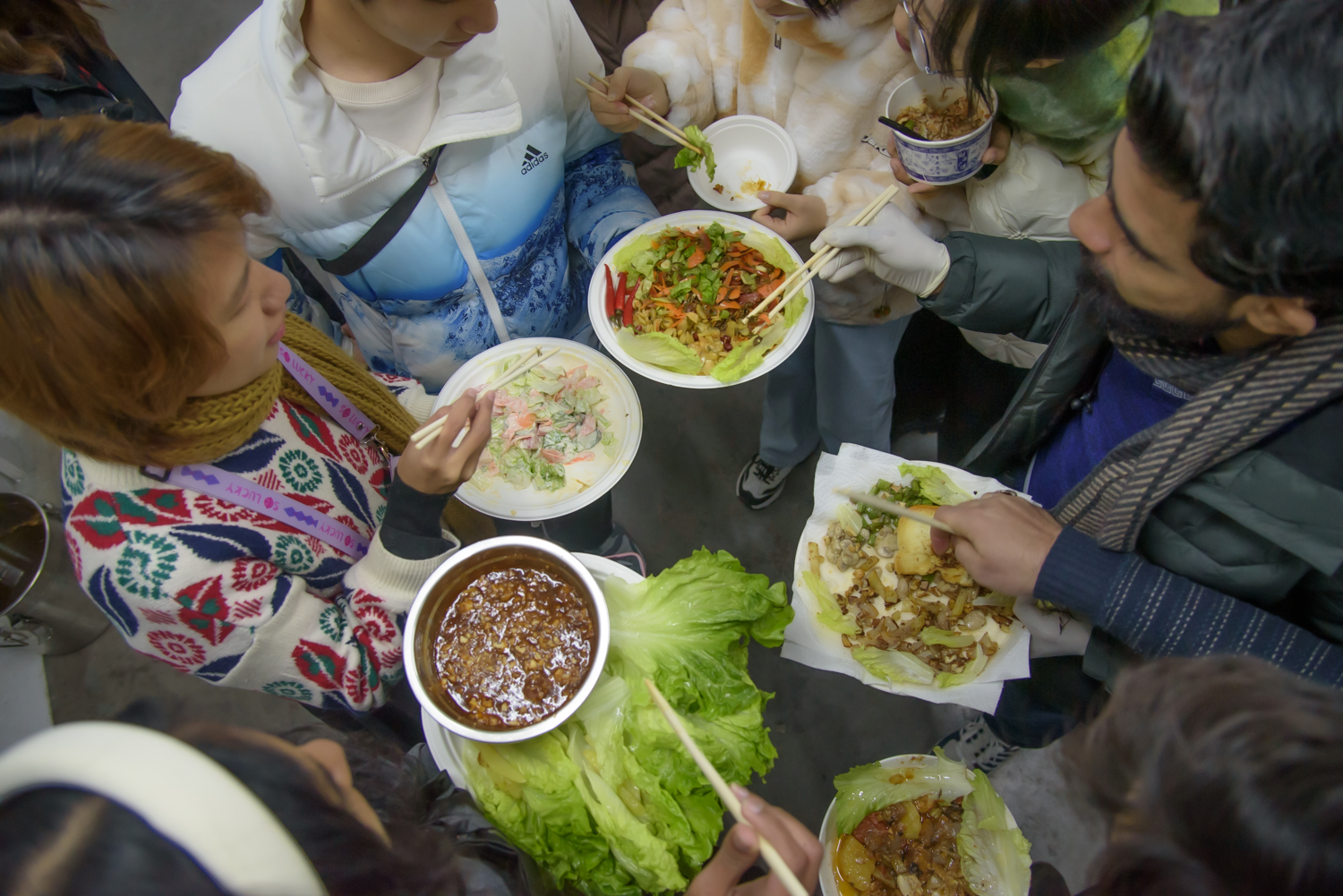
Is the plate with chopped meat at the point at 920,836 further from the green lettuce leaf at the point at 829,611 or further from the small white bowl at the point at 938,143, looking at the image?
the small white bowl at the point at 938,143

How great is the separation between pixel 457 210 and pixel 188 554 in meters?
1.18

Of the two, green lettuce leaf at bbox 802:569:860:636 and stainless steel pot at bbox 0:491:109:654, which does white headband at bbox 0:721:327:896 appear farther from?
stainless steel pot at bbox 0:491:109:654

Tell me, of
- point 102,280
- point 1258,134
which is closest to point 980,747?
point 1258,134

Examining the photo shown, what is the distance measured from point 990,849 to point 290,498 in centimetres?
217

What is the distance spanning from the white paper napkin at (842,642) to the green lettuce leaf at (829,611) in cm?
2

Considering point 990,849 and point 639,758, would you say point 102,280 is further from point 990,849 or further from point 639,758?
point 990,849

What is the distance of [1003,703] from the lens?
7.49ft

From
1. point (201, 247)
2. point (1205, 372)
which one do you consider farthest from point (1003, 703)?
point (201, 247)

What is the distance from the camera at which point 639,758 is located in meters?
1.55

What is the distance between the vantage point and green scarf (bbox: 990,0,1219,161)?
1665 millimetres

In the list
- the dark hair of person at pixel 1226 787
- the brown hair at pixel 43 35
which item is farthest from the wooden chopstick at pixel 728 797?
the brown hair at pixel 43 35

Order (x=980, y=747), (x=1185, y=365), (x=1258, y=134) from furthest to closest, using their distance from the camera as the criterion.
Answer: (x=980, y=747)
(x=1185, y=365)
(x=1258, y=134)

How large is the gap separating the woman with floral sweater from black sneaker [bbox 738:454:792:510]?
1.95m

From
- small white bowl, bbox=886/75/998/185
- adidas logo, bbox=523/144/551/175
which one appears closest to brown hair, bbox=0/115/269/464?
adidas logo, bbox=523/144/551/175
